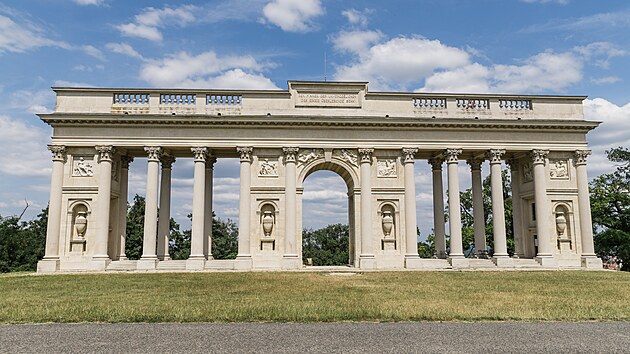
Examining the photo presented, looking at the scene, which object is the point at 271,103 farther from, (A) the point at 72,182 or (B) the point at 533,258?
(B) the point at 533,258

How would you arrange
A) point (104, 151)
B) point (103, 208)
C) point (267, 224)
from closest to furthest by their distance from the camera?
point (103, 208), point (104, 151), point (267, 224)

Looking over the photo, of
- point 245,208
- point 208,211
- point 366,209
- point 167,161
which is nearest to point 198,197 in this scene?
point 208,211

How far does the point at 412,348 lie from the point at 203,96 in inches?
1448

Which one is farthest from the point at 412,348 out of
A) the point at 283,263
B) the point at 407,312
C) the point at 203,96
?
the point at 203,96

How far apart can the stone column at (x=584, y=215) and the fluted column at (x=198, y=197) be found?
111 ft

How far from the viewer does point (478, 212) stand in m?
46.7

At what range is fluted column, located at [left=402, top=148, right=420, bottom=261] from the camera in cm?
4280

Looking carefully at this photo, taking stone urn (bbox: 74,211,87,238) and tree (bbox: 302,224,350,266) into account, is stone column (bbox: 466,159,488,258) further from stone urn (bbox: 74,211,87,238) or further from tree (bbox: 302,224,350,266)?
tree (bbox: 302,224,350,266)

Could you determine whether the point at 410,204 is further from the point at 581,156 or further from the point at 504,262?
the point at 581,156

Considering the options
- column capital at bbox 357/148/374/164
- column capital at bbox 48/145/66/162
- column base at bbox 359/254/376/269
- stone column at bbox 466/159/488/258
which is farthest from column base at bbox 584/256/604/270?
column capital at bbox 48/145/66/162

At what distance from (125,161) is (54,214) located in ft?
27.3

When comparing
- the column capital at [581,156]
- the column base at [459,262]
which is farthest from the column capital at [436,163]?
the column capital at [581,156]

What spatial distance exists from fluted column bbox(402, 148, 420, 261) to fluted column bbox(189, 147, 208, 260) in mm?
17917

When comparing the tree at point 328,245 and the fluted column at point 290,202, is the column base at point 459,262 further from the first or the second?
the tree at point 328,245
